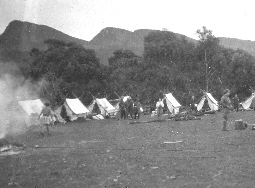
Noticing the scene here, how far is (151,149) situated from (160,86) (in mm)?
41119

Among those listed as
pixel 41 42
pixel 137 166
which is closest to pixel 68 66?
pixel 41 42

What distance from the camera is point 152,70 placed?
181 feet

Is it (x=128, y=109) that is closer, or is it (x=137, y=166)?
(x=137, y=166)

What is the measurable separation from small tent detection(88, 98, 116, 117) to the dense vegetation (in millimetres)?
3780

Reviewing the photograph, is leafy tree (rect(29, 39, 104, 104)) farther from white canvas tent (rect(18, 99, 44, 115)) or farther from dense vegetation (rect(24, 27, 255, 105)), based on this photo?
white canvas tent (rect(18, 99, 44, 115))

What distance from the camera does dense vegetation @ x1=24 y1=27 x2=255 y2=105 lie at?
147ft

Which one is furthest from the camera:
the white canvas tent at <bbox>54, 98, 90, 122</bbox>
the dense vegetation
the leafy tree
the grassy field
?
the dense vegetation

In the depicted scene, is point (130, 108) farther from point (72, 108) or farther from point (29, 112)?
point (29, 112)

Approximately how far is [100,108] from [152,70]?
63.2 ft

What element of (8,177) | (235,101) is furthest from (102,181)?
(235,101)

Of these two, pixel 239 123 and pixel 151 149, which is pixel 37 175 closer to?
pixel 151 149

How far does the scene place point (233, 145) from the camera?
11.9m

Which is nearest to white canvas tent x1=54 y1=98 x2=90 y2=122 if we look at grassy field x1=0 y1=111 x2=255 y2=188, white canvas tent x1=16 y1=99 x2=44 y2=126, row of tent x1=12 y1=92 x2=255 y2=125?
row of tent x1=12 y1=92 x2=255 y2=125

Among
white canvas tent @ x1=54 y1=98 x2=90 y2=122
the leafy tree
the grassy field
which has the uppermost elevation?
the leafy tree
